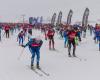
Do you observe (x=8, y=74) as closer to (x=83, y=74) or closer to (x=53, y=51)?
(x=83, y=74)

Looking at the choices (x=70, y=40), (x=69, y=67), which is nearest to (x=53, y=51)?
(x=70, y=40)

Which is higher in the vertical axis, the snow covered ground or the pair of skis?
the pair of skis

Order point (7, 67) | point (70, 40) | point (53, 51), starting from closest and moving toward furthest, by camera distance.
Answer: point (7, 67), point (70, 40), point (53, 51)

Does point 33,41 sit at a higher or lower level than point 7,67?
higher

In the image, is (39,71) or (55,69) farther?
(55,69)

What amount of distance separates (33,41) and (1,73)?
75.0 inches

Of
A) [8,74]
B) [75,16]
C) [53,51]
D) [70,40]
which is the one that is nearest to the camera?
[8,74]

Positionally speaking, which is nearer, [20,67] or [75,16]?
[20,67]

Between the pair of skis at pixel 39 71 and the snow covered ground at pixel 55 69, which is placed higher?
the pair of skis at pixel 39 71

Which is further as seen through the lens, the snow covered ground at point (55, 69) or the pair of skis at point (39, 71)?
the pair of skis at point (39, 71)

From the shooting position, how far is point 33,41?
1362 cm

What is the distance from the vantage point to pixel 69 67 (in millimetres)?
14766

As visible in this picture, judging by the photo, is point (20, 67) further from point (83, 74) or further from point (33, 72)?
point (83, 74)

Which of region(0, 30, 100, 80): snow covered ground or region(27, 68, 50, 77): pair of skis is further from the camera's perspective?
region(27, 68, 50, 77): pair of skis
